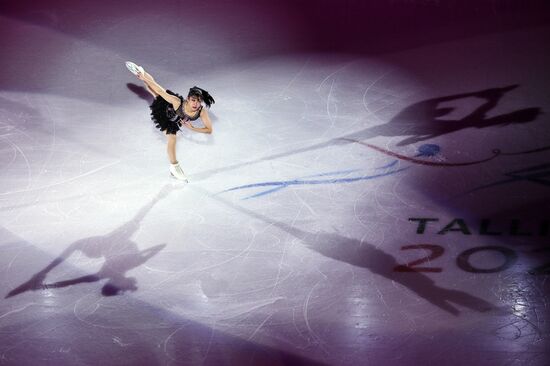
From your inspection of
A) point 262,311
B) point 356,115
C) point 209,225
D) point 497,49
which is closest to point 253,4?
point 356,115

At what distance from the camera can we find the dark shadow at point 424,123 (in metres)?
6.05

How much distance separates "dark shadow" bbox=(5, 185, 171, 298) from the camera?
4.61 m

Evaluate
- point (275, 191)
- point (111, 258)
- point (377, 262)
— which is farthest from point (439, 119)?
point (111, 258)

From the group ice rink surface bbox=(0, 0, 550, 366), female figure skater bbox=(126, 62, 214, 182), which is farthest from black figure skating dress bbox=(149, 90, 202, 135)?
ice rink surface bbox=(0, 0, 550, 366)

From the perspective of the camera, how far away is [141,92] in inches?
277

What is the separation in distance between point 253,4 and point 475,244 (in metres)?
4.97

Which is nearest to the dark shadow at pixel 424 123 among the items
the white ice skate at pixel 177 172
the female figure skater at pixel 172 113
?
the white ice skate at pixel 177 172

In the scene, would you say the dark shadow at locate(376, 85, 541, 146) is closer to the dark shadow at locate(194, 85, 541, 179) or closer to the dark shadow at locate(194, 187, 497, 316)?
A: the dark shadow at locate(194, 85, 541, 179)

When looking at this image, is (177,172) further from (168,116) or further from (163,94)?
(163,94)

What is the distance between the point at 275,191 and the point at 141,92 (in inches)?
98.6

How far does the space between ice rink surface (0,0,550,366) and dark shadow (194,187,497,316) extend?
16 millimetres

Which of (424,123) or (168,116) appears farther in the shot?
(424,123)

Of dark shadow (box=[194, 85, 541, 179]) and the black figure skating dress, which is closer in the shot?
the black figure skating dress

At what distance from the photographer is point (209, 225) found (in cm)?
520
